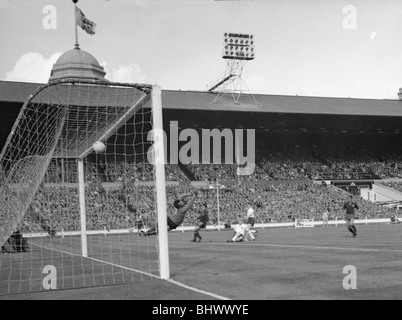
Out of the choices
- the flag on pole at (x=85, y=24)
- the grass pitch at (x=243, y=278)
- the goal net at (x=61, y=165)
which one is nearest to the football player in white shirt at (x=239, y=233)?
the goal net at (x=61, y=165)

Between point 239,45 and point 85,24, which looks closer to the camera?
point 85,24

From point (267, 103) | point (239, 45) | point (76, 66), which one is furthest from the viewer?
point (76, 66)

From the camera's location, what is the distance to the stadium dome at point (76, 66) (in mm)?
73125

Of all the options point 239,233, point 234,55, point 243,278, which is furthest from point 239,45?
point 243,278

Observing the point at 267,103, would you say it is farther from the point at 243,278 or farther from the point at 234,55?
the point at 243,278

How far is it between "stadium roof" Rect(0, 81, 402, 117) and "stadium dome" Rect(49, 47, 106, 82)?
796 inches

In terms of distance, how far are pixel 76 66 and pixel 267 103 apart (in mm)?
30903

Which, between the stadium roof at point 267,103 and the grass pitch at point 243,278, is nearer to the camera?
the grass pitch at point 243,278

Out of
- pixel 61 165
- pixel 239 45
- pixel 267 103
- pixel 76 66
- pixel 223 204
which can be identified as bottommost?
pixel 223 204

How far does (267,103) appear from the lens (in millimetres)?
56844

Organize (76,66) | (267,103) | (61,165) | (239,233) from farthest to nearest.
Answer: (76,66), (267,103), (61,165), (239,233)

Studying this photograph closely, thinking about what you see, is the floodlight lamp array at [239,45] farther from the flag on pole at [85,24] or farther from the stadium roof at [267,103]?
the flag on pole at [85,24]

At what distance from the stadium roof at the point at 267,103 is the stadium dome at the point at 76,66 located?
20.2 metres
